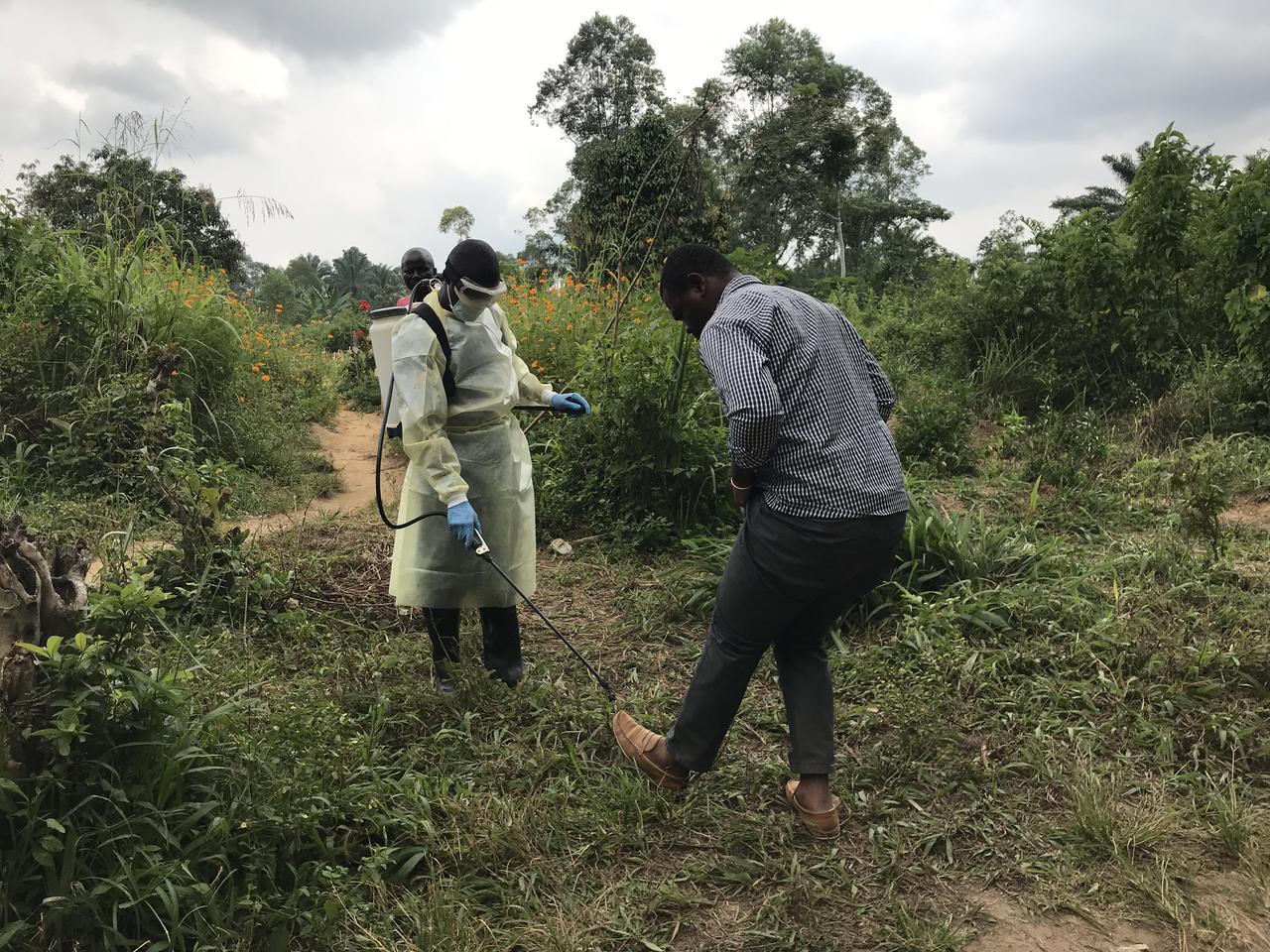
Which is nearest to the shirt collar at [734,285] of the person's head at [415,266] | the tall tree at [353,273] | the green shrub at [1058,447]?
the person's head at [415,266]

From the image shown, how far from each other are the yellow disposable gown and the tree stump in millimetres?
1080

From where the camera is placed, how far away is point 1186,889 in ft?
6.93

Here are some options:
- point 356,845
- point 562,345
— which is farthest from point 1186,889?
point 562,345

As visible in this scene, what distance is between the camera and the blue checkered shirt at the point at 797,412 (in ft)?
7.11

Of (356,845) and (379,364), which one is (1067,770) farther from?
(379,364)

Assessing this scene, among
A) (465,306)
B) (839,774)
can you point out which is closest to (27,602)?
(465,306)

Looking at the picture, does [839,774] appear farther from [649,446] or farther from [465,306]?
[649,446]

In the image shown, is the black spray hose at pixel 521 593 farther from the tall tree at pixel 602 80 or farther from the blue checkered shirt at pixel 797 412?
the tall tree at pixel 602 80

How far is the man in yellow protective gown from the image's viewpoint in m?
2.85

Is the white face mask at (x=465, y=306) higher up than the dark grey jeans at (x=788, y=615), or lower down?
higher up

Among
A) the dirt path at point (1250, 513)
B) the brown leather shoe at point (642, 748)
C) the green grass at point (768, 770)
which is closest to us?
the green grass at point (768, 770)

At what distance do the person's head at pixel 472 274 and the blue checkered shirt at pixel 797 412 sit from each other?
1.00 meters

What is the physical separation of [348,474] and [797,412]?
5427mm

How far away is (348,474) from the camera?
6871mm
